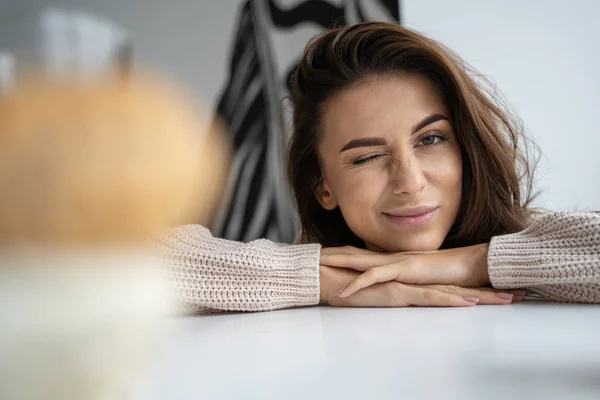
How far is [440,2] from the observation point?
1413 mm

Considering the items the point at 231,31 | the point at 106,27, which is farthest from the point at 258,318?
the point at 231,31

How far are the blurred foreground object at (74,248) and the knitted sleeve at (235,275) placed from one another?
1.77ft

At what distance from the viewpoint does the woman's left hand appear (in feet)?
2.01

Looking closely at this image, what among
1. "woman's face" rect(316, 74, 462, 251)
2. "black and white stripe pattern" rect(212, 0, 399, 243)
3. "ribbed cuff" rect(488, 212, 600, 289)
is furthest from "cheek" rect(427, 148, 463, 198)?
"black and white stripe pattern" rect(212, 0, 399, 243)

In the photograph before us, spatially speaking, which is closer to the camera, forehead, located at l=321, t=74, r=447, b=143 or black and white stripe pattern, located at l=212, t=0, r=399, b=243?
forehead, located at l=321, t=74, r=447, b=143

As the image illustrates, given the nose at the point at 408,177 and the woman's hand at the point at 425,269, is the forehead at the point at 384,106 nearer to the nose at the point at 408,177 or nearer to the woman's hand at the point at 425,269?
the nose at the point at 408,177

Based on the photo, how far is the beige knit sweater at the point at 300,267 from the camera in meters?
0.56

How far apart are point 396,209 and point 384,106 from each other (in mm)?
120

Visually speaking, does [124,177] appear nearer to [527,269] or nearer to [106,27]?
[106,27]

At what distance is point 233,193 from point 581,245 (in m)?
1.17

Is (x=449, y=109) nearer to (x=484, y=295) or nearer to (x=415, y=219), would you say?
(x=415, y=219)

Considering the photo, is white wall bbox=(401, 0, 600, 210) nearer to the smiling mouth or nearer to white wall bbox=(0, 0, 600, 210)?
white wall bbox=(0, 0, 600, 210)

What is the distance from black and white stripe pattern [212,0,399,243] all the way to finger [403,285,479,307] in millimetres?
967

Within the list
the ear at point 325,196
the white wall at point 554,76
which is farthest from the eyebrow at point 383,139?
the white wall at point 554,76
